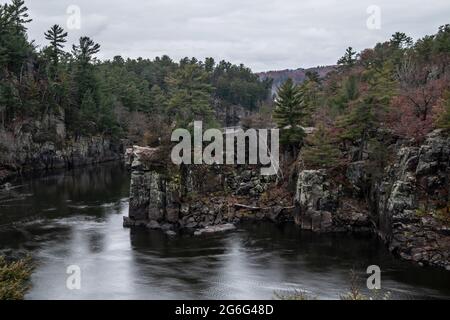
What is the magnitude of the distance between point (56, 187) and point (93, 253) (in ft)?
100

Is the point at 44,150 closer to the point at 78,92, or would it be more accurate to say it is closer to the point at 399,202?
the point at 78,92

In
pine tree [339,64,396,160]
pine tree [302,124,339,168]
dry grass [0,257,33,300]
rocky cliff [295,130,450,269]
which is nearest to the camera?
dry grass [0,257,33,300]

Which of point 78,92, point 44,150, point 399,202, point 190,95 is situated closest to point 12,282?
point 399,202

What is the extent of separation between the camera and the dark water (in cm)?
2945

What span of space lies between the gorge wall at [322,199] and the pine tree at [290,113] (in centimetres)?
444

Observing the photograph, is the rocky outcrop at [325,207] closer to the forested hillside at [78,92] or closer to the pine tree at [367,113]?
the pine tree at [367,113]

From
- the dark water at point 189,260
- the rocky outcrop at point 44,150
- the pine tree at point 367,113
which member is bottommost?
the dark water at point 189,260

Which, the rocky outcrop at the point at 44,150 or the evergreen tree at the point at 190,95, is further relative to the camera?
the rocky outcrop at the point at 44,150

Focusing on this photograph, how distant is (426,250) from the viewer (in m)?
33.7

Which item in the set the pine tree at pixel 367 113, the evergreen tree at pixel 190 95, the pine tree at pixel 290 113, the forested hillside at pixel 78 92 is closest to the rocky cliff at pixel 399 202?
the pine tree at pixel 367 113

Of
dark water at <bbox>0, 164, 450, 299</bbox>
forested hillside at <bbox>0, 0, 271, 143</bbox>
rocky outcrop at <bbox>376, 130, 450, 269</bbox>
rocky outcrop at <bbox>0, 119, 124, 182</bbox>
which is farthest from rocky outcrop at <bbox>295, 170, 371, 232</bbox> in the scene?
rocky outcrop at <bbox>0, 119, 124, 182</bbox>

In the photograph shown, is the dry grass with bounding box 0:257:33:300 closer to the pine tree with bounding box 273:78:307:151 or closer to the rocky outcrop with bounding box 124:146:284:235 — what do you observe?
the rocky outcrop with bounding box 124:146:284:235

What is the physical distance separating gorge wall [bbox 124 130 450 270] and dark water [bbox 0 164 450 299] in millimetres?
1744

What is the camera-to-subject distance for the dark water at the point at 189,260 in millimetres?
29453
